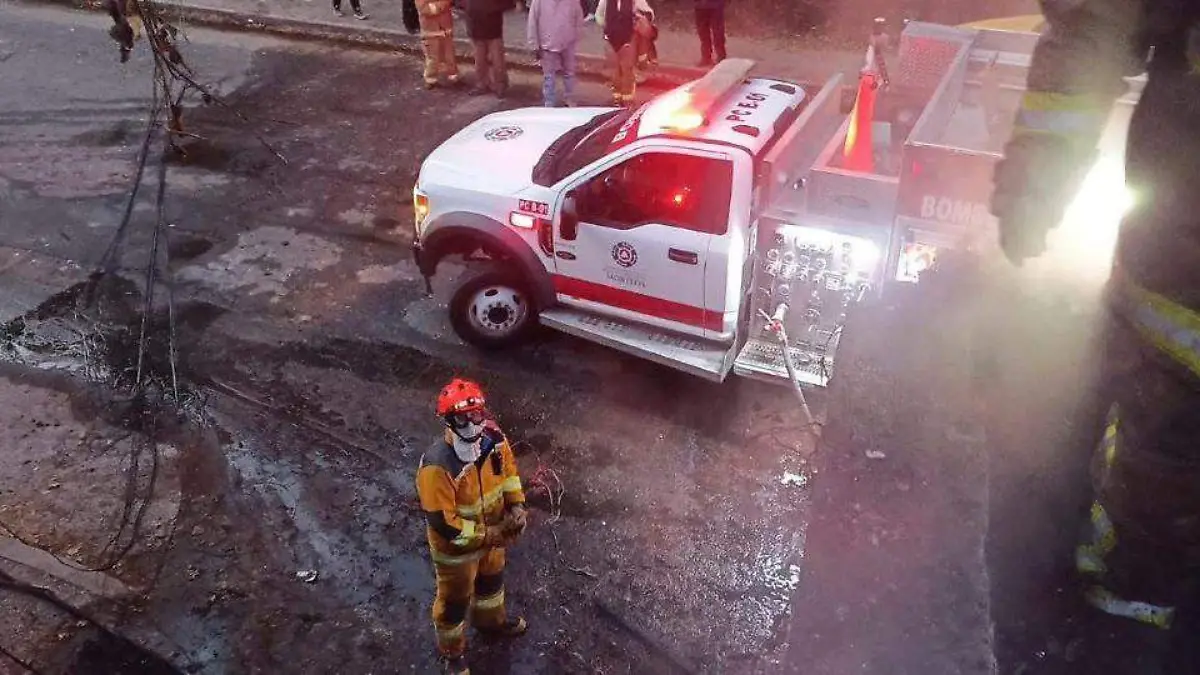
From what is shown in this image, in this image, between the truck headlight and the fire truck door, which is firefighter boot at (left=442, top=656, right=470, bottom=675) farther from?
the truck headlight

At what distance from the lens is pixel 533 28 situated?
10.7 meters

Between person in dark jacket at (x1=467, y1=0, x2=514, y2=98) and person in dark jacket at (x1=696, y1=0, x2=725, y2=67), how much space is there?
2.47 metres

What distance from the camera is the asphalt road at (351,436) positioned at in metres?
4.95

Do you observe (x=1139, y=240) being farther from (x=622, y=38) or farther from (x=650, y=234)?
(x=622, y=38)

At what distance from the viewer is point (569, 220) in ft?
20.6

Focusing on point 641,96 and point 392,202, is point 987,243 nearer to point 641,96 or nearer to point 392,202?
point 392,202

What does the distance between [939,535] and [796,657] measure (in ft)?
2.24

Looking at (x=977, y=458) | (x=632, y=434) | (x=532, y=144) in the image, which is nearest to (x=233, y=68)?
(x=532, y=144)

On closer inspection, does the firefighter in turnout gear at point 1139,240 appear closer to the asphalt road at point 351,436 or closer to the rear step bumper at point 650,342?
the asphalt road at point 351,436

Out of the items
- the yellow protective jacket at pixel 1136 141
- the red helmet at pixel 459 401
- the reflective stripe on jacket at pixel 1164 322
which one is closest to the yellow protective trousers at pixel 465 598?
the red helmet at pixel 459 401

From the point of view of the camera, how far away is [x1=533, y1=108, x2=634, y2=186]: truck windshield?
21.1 feet

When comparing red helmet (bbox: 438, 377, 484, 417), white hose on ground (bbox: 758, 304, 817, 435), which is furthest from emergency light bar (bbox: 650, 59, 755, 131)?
red helmet (bbox: 438, 377, 484, 417)

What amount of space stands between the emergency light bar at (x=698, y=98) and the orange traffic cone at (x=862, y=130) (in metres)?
0.88

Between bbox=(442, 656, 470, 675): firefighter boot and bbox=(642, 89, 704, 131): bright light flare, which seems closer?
bbox=(442, 656, 470, 675): firefighter boot
